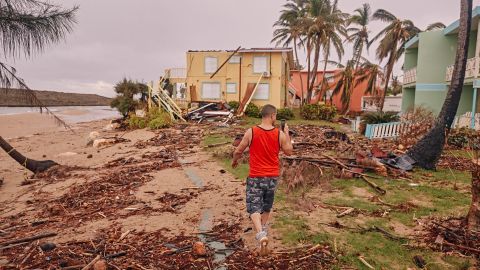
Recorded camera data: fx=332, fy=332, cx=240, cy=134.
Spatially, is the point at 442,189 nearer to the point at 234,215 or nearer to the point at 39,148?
the point at 234,215

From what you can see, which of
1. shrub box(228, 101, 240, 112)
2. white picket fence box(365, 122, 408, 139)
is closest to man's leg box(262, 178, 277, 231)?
white picket fence box(365, 122, 408, 139)

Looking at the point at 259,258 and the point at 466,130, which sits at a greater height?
the point at 466,130

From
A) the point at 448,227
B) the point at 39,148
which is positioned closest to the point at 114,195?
the point at 448,227

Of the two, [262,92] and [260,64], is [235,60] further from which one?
[262,92]

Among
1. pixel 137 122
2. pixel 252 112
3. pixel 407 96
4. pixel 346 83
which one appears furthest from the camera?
pixel 346 83

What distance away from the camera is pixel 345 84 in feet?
108

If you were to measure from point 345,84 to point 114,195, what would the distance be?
95.9 feet

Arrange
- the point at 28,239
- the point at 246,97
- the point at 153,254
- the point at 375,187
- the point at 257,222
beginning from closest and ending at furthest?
the point at 257,222
the point at 153,254
the point at 28,239
the point at 375,187
the point at 246,97

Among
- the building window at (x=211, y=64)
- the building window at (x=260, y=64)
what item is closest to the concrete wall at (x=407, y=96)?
the building window at (x=260, y=64)

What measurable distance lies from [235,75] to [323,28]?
29.9 ft

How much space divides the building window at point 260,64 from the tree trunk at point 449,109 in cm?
2029

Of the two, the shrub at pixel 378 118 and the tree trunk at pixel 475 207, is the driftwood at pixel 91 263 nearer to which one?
the tree trunk at pixel 475 207

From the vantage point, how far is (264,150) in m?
4.33

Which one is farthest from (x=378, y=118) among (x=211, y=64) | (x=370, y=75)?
(x=370, y=75)
